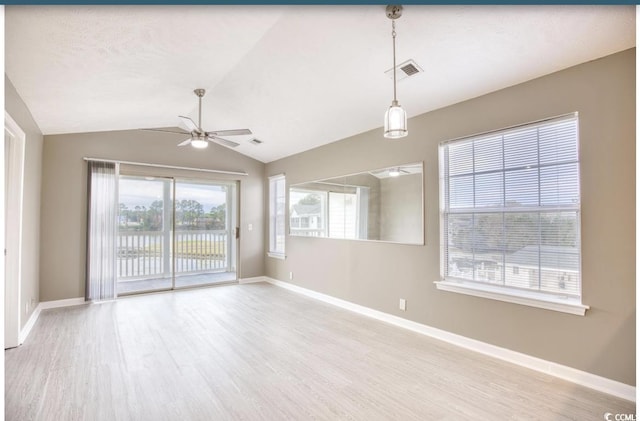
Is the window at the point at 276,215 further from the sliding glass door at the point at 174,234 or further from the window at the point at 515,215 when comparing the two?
the window at the point at 515,215

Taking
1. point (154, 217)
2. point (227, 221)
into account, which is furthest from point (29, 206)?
point (227, 221)

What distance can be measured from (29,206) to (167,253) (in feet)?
7.69

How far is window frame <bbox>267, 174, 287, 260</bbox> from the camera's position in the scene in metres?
6.42

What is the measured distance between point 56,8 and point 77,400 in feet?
8.86

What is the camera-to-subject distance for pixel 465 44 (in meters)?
2.64

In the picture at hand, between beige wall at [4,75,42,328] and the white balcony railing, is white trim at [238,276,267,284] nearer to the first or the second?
the white balcony railing

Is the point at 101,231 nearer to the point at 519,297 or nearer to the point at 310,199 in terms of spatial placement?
the point at 310,199

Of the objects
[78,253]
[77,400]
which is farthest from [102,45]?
[78,253]

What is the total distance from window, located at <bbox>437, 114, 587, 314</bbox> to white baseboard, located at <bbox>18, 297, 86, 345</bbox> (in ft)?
15.2

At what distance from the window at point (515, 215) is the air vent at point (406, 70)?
0.93 metres

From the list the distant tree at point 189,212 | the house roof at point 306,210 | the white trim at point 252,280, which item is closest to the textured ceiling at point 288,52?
the house roof at point 306,210

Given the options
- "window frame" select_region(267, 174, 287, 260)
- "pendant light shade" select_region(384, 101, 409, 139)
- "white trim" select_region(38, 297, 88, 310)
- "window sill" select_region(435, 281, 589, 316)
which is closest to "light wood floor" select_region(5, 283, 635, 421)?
"window sill" select_region(435, 281, 589, 316)

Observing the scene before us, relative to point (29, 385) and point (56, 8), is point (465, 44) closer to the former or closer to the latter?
point (56, 8)

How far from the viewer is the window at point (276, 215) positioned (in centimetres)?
648
